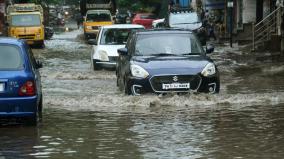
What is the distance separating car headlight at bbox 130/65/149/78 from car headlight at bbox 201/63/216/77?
110 centimetres

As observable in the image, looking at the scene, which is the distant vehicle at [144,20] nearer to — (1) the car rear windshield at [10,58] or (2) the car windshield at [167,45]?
(2) the car windshield at [167,45]

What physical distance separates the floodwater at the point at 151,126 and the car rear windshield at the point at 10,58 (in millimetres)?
974

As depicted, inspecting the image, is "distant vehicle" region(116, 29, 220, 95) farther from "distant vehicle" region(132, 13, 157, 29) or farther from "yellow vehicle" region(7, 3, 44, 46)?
"distant vehicle" region(132, 13, 157, 29)

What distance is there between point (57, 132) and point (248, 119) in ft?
10.7

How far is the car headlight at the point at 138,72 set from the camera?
13.8m

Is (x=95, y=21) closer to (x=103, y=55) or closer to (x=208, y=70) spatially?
(x=103, y=55)

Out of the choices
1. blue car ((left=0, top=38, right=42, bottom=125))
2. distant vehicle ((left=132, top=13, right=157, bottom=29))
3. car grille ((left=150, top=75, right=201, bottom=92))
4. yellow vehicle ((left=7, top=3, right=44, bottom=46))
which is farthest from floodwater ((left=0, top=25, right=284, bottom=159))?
distant vehicle ((left=132, top=13, right=157, bottom=29))

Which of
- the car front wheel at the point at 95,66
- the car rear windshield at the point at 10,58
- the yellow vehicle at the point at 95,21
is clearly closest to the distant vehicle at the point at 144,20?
the yellow vehicle at the point at 95,21

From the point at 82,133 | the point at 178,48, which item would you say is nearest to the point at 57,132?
the point at 82,133

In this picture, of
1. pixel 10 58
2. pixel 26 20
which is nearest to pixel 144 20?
pixel 26 20

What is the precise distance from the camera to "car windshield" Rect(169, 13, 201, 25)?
41.4 metres

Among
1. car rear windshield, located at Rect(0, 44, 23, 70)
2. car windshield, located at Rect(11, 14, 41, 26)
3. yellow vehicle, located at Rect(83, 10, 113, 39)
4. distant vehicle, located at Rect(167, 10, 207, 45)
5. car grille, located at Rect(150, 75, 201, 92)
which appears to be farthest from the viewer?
yellow vehicle, located at Rect(83, 10, 113, 39)

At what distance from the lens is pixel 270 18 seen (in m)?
35.6

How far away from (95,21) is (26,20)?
8579mm
